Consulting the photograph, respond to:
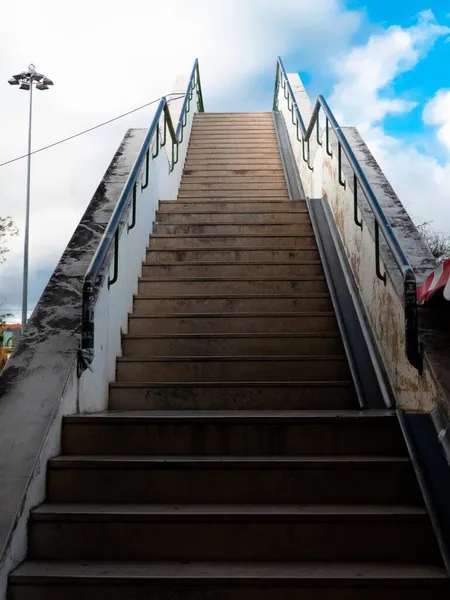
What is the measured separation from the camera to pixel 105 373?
3420 millimetres

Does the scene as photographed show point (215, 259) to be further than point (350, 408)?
Yes

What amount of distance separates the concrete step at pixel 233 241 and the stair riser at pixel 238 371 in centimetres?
180

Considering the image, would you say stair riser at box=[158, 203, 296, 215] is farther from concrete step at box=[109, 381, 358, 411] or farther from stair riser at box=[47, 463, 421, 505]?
stair riser at box=[47, 463, 421, 505]

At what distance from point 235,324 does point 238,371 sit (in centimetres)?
56

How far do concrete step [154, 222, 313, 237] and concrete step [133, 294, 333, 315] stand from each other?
125cm

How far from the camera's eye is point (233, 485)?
252cm

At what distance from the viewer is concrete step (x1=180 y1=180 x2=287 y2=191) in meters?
7.67

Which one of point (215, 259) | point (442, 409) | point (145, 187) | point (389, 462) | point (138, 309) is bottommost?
point (389, 462)

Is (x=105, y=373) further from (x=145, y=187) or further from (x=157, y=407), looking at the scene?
(x=145, y=187)

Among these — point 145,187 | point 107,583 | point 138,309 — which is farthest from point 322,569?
point 145,187

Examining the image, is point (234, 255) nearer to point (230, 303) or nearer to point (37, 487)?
point (230, 303)

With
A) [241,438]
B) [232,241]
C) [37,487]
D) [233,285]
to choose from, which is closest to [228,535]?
[241,438]

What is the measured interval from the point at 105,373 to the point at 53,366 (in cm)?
55

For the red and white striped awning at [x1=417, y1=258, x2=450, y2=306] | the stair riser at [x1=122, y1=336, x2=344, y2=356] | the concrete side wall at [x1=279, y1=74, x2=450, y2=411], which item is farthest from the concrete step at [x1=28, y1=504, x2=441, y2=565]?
the stair riser at [x1=122, y1=336, x2=344, y2=356]
